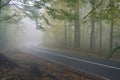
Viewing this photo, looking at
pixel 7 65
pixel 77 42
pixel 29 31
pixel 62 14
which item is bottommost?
pixel 29 31

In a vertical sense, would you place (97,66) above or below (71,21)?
below

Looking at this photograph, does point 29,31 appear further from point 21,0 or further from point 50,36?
point 21,0

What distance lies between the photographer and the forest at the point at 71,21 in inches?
419

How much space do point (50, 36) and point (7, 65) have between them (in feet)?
143

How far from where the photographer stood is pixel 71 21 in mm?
14586

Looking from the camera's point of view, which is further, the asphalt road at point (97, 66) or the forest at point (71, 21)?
the asphalt road at point (97, 66)

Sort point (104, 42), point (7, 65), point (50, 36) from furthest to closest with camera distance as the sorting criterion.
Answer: point (50, 36) → point (104, 42) → point (7, 65)

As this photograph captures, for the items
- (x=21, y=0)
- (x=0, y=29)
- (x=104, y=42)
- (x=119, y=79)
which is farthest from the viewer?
(x=0, y=29)

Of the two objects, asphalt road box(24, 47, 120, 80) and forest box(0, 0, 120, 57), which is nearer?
forest box(0, 0, 120, 57)

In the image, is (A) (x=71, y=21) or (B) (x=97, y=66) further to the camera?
(B) (x=97, y=66)

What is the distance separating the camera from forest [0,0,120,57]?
34.9 feet

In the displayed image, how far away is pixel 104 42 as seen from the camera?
41344mm

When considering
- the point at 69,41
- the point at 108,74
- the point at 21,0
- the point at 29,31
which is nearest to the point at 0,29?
the point at 69,41

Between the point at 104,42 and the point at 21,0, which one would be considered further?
the point at 104,42
